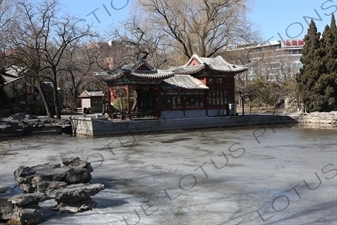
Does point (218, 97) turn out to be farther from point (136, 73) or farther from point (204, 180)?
point (204, 180)

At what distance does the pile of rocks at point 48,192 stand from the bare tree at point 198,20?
71.8 feet

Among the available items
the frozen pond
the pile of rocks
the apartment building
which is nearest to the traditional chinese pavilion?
the apartment building

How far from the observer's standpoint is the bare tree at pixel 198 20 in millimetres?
27781

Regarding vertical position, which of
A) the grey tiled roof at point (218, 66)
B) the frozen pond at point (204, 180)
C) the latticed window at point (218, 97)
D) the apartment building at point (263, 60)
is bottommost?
the frozen pond at point (204, 180)

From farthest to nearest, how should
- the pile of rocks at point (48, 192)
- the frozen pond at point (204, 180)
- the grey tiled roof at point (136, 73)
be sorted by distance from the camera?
the grey tiled roof at point (136, 73) < the frozen pond at point (204, 180) < the pile of rocks at point (48, 192)

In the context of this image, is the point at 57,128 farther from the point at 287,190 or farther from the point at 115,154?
the point at 287,190

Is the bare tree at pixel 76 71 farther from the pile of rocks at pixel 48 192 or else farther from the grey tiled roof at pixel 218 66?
the pile of rocks at pixel 48 192

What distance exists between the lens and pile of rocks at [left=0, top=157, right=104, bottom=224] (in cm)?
528

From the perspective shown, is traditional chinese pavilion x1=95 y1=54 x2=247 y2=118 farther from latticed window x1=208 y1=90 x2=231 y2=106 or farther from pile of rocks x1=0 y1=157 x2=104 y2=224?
pile of rocks x1=0 y1=157 x2=104 y2=224

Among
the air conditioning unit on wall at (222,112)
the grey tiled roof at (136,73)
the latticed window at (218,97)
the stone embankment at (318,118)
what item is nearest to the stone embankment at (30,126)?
the grey tiled roof at (136,73)

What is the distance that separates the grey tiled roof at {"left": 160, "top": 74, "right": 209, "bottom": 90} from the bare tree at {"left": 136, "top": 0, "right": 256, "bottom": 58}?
18.1ft

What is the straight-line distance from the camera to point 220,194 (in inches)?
266

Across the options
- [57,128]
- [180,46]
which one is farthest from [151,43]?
[57,128]

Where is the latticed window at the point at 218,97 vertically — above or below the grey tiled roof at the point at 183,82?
below
